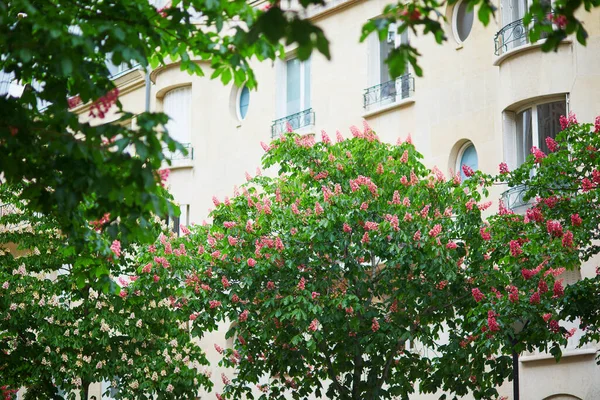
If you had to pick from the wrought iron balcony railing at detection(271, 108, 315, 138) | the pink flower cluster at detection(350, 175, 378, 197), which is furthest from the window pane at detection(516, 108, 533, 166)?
the wrought iron balcony railing at detection(271, 108, 315, 138)

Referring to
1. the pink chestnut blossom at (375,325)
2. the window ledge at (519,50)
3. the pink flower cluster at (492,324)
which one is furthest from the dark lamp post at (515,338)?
the window ledge at (519,50)

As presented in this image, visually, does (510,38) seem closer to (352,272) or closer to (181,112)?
(352,272)

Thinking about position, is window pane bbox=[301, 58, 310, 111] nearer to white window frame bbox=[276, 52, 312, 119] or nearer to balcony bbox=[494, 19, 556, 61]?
white window frame bbox=[276, 52, 312, 119]

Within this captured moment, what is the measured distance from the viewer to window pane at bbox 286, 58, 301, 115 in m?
30.8

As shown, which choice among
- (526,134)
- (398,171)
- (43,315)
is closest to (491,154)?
(526,134)

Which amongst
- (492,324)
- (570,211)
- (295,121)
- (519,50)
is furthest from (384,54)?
(492,324)

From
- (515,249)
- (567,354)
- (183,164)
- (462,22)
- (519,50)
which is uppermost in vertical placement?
(462,22)

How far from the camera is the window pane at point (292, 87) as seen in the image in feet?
101

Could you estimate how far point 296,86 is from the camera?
30938 millimetres

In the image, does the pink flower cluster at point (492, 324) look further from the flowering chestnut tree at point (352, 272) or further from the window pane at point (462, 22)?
the window pane at point (462, 22)

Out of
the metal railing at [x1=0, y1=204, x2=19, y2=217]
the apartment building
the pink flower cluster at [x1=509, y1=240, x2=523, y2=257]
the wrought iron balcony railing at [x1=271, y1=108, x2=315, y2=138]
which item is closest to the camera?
the pink flower cluster at [x1=509, y1=240, x2=523, y2=257]

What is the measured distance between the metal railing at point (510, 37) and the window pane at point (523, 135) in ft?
4.24

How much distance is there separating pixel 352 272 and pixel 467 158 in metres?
6.24

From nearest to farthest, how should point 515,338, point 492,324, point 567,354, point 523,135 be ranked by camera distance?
point 492,324 → point 515,338 → point 567,354 → point 523,135
